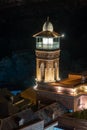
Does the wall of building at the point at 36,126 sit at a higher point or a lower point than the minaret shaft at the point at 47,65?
lower

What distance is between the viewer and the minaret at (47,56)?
2836 centimetres

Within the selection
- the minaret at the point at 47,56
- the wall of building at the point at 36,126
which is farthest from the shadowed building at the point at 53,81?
the wall of building at the point at 36,126

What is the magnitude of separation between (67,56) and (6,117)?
32.8 metres

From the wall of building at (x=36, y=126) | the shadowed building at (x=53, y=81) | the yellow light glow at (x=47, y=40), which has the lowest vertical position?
Result: the wall of building at (x=36, y=126)

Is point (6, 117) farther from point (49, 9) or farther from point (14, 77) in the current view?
point (49, 9)

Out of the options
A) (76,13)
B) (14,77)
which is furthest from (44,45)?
(76,13)

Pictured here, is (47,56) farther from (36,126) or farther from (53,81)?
(36,126)

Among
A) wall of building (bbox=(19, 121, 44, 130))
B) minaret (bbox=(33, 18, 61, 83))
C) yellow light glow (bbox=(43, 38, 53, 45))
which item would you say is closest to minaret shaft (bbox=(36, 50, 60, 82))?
minaret (bbox=(33, 18, 61, 83))

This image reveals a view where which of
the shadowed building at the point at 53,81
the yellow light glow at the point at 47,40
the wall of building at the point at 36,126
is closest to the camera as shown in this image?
the wall of building at the point at 36,126

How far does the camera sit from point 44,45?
28.6 meters

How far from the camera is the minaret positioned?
93.0 feet

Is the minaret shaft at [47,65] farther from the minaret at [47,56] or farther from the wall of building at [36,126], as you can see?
the wall of building at [36,126]

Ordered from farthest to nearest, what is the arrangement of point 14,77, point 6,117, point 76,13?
point 76,13, point 14,77, point 6,117

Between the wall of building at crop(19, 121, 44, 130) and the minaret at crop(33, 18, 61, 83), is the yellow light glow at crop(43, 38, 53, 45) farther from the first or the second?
the wall of building at crop(19, 121, 44, 130)
